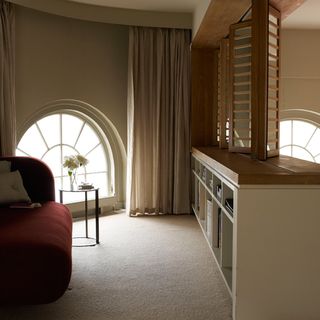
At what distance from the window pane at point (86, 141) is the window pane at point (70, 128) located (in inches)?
2.8

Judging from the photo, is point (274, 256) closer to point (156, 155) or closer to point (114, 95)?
point (156, 155)

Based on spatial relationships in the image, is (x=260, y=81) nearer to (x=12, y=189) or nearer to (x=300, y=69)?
(x=12, y=189)

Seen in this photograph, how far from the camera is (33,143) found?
4555mm

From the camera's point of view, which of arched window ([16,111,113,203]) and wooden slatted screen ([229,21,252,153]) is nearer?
wooden slatted screen ([229,21,252,153])

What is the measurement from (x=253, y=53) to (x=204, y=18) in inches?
33.6

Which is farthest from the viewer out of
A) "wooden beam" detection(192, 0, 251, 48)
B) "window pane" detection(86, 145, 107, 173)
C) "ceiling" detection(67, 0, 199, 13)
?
"window pane" detection(86, 145, 107, 173)

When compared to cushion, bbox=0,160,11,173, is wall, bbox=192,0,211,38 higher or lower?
higher

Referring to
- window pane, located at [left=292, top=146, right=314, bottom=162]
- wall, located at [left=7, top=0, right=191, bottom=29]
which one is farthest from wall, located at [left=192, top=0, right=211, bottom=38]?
window pane, located at [left=292, top=146, right=314, bottom=162]

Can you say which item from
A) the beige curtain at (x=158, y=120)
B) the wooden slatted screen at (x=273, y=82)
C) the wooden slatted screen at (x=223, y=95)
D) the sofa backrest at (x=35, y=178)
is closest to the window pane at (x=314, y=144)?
the beige curtain at (x=158, y=120)

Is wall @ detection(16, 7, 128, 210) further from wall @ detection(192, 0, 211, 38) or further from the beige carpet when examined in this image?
the beige carpet

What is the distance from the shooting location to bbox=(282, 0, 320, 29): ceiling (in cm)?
423

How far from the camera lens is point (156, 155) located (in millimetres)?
4820

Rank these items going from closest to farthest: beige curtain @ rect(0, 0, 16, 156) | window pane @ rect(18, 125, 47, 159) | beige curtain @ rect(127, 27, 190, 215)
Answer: beige curtain @ rect(0, 0, 16, 156), window pane @ rect(18, 125, 47, 159), beige curtain @ rect(127, 27, 190, 215)

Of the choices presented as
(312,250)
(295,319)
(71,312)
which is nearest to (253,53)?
(312,250)
